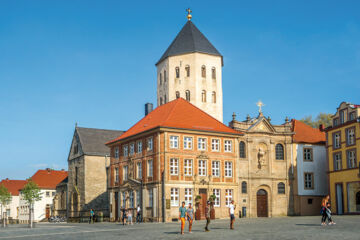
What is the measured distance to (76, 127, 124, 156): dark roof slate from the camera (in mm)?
72012

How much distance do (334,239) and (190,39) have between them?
186ft

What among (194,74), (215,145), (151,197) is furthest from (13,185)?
(215,145)

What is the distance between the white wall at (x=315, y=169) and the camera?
61844 millimetres

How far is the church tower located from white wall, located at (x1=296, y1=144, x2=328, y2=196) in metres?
16.0

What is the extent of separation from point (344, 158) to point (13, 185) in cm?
7827

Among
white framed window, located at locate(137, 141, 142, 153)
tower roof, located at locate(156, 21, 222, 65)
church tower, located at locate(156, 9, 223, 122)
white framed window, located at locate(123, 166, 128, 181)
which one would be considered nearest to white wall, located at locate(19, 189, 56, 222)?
church tower, located at locate(156, 9, 223, 122)

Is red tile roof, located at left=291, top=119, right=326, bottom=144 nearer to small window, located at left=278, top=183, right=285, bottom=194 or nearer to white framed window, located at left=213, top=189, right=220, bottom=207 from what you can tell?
small window, located at left=278, top=183, right=285, bottom=194

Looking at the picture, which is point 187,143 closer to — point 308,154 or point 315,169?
point 308,154

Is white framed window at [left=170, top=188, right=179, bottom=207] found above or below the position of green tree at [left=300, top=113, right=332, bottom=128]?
below

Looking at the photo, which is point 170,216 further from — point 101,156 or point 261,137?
point 101,156

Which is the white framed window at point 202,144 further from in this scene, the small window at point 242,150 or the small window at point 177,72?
the small window at point 177,72

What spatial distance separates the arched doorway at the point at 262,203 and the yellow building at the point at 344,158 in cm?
752

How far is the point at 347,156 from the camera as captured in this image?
187 feet

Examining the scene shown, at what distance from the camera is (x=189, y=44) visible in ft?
248
